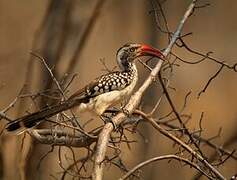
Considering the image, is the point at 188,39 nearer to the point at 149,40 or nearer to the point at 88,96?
the point at 149,40

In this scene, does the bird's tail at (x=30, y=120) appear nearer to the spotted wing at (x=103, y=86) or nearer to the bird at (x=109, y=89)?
the bird at (x=109, y=89)

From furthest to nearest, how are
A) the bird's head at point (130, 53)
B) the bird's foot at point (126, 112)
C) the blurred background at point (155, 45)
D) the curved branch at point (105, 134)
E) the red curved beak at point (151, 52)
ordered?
the blurred background at point (155, 45) → the bird's head at point (130, 53) → the red curved beak at point (151, 52) → the bird's foot at point (126, 112) → the curved branch at point (105, 134)

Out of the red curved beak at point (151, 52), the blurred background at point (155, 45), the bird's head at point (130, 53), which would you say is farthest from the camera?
the blurred background at point (155, 45)

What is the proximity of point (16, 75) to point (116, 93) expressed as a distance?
6.84 feet

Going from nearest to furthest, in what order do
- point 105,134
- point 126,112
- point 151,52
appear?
point 105,134 → point 126,112 → point 151,52

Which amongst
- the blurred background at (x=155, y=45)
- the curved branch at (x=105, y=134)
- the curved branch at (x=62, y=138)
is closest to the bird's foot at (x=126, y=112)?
the curved branch at (x=105, y=134)

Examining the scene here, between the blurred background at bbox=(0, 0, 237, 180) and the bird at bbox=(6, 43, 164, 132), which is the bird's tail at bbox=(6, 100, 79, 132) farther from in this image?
the blurred background at bbox=(0, 0, 237, 180)

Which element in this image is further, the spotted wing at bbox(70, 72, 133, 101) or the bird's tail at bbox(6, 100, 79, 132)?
the spotted wing at bbox(70, 72, 133, 101)

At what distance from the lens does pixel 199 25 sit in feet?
14.4

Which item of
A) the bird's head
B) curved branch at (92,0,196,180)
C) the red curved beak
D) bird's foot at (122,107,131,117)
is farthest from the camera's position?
the bird's head

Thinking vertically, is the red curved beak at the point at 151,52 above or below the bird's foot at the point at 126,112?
above

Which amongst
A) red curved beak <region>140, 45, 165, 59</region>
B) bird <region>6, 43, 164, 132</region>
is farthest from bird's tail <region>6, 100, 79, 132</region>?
red curved beak <region>140, 45, 165, 59</region>

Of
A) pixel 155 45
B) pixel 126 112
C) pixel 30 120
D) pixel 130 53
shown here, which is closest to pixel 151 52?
pixel 130 53

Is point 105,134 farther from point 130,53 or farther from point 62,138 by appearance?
point 130,53
